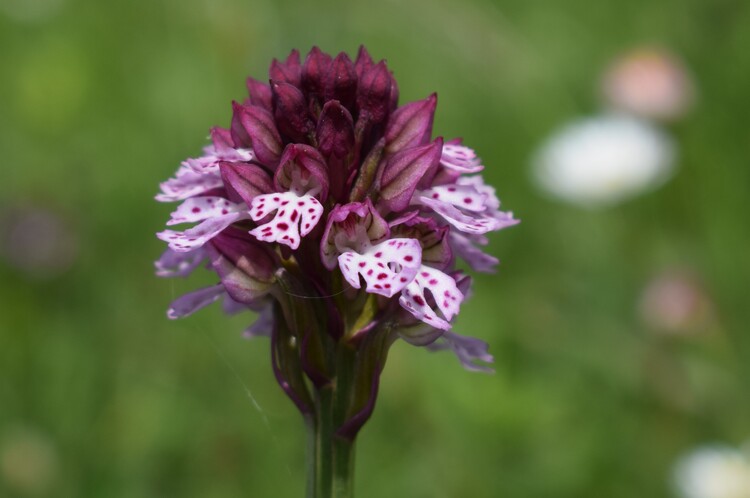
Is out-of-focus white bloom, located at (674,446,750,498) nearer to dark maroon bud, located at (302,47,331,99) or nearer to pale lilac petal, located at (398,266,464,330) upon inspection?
pale lilac petal, located at (398,266,464,330)

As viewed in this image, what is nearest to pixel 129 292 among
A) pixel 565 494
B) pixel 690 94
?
pixel 565 494

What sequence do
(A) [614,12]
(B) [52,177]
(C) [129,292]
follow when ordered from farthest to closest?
(A) [614,12], (B) [52,177], (C) [129,292]

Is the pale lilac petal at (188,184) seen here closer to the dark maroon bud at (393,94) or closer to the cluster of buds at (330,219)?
the cluster of buds at (330,219)

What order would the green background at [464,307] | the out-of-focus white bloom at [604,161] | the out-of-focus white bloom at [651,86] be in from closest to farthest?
the green background at [464,307], the out-of-focus white bloom at [651,86], the out-of-focus white bloom at [604,161]

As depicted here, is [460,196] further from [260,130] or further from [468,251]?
[260,130]

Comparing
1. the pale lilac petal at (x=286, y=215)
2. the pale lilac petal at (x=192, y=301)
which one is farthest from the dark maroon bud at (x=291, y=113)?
the pale lilac petal at (x=192, y=301)

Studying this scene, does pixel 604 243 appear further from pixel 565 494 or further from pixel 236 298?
pixel 236 298

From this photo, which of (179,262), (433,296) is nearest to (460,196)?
(433,296)
